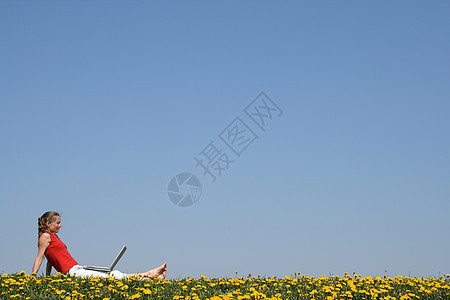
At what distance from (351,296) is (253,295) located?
1573 mm

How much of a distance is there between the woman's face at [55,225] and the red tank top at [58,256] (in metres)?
0.11

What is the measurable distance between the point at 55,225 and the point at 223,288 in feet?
14.6

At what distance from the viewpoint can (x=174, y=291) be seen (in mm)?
7578

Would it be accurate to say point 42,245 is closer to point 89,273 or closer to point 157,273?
point 89,273

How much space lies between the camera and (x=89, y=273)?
9531 millimetres

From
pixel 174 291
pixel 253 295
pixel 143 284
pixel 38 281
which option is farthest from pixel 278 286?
pixel 38 281

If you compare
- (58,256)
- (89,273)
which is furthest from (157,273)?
(58,256)

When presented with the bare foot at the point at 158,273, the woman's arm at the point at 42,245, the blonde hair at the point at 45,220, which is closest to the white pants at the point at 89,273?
the bare foot at the point at 158,273

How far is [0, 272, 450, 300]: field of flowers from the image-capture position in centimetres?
723

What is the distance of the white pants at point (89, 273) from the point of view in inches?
359

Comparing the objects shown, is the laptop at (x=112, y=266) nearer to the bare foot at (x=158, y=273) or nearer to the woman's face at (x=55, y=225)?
the bare foot at (x=158, y=273)

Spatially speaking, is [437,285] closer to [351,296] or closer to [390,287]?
[390,287]

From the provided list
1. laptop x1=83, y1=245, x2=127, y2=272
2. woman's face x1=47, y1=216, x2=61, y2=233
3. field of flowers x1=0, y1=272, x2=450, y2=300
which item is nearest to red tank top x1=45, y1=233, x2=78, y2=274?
woman's face x1=47, y1=216, x2=61, y2=233

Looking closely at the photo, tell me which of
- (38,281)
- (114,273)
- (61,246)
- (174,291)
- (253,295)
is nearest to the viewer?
(253,295)
